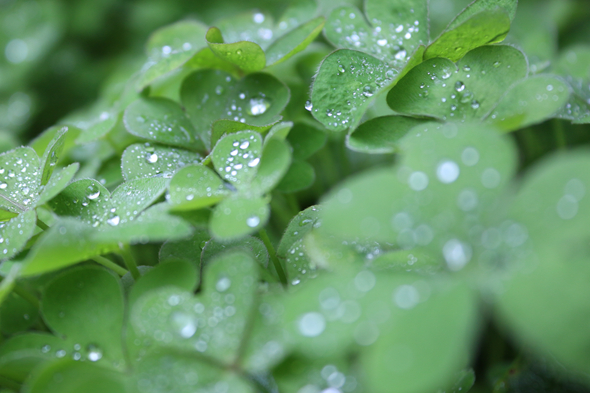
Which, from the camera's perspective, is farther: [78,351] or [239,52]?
[239,52]

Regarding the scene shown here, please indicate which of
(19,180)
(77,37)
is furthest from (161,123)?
(77,37)

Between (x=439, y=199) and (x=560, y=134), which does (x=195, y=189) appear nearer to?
(x=439, y=199)

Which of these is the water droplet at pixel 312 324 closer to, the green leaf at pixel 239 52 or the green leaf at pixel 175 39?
the green leaf at pixel 239 52

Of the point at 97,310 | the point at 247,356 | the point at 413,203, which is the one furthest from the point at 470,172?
the point at 97,310

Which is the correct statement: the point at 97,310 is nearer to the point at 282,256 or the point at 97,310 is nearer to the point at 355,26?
the point at 282,256

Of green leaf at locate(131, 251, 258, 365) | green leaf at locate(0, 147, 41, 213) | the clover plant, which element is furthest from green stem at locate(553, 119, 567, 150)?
green leaf at locate(0, 147, 41, 213)

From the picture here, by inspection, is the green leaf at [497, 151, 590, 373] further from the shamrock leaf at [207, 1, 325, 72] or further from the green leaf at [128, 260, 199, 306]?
the shamrock leaf at [207, 1, 325, 72]
